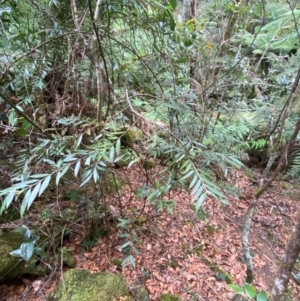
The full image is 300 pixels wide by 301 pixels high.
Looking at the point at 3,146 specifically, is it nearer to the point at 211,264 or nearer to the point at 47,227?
the point at 47,227

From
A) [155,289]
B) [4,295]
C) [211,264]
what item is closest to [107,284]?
[155,289]

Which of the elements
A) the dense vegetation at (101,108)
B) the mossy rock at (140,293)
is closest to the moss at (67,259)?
the dense vegetation at (101,108)

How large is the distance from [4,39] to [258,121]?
3371 millimetres

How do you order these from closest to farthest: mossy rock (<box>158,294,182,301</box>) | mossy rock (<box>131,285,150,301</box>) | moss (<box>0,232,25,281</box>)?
moss (<box>0,232,25,281</box>) < mossy rock (<box>131,285,150,301</box>) < mossy rock (<box>158,294,182,301</box>)

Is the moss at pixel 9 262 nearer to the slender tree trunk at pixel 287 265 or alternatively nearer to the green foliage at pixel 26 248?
the green foliage at pixel 26 248

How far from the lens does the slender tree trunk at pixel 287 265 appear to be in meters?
1.39

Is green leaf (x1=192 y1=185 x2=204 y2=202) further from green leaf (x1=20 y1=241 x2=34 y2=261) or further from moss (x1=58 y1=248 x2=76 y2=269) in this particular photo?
moss (x1=58 y1=248 x2=76 y2=269)

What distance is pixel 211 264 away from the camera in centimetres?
258

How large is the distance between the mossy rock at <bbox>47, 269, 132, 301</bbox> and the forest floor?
0.21 m

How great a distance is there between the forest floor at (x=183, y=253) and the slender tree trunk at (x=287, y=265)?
49 centimetres

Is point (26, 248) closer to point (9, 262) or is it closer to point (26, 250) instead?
point (26, 250)

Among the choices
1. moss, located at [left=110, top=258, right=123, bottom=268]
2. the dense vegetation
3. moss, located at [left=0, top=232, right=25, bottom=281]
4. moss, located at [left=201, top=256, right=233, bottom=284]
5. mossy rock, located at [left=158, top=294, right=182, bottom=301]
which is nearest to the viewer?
the dense vegetation

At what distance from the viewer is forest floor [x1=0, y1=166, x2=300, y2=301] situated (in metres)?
2.14

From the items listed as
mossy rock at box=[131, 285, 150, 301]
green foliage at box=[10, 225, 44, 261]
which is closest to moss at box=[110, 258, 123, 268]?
mossy rock at box=[131, 285, 150, 301]
